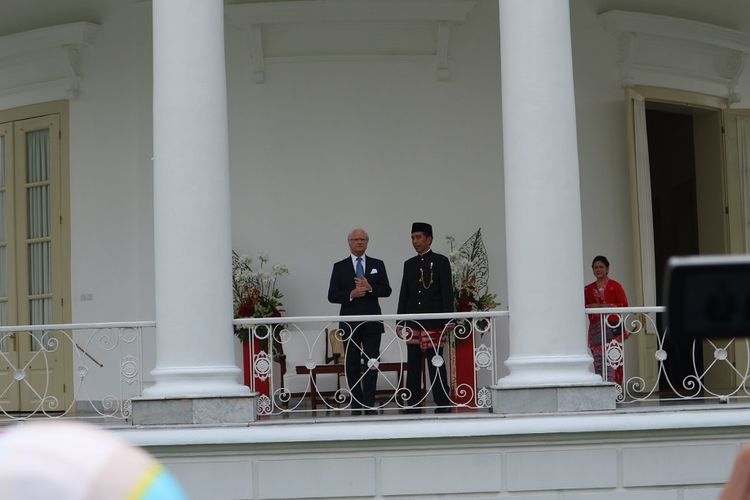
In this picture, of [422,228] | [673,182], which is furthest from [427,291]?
[673,182]

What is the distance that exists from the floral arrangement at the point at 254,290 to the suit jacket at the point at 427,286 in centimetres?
168

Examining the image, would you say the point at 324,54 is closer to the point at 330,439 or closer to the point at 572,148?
the point at 572,148

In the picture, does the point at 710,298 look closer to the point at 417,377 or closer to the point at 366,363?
the point at 417,377

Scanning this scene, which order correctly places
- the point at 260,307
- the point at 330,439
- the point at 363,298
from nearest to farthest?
1. the point at 330,439
2. the point at 363,298
3. the point at 260,307

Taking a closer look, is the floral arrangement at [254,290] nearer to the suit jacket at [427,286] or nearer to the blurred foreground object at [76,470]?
the suit jacket at [427,286]

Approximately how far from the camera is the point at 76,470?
1.62 metres

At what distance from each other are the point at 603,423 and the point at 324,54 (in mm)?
5472

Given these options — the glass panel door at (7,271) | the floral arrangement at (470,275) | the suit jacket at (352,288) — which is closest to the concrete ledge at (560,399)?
the suit jacket at (352,288)

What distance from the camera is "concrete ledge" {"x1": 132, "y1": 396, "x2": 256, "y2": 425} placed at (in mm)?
9086

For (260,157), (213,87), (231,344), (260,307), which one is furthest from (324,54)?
(231,344)

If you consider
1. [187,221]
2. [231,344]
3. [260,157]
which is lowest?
[231,344]

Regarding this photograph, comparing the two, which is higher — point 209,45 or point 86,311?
point 209,45

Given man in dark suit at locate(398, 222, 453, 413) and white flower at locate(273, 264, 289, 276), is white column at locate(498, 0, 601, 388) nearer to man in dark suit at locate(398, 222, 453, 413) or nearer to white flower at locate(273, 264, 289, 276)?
man in dark suit at locate(398, 222, 453, 413)

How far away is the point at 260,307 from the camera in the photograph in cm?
1205
